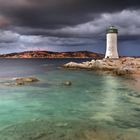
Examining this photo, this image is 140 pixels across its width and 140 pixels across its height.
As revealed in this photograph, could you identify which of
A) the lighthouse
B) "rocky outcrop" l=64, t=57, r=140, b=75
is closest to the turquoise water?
"rocky outcrop" l=64, t=57, r=140, b=75

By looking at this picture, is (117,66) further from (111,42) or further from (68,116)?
(68,116)

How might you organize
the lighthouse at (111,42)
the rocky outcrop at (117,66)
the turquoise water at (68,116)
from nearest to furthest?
the turquoise water at (68,116) → the rocky outcrop at (117,66) → the lighthouse at (111,42)

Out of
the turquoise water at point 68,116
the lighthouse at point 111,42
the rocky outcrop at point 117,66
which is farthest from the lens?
the lighthouse at point 111,42

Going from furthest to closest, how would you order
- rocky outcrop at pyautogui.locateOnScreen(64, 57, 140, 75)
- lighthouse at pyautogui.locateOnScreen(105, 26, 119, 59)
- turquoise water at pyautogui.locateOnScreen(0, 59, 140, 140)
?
1. lighthouse at pyautogui.locateOnScreen(105, 26, 119, 59)
2. rocky outcrop at pyautogui.locateOnScreen(64, 57, 140, 75)
3. turquoise water at pyautogui.locateOnScreen(0, 59, 140, 140)

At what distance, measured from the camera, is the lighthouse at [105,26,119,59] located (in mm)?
71062

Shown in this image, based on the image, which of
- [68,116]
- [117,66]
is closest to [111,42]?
[117,66]

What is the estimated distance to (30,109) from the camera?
786 inches

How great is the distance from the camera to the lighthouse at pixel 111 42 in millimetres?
71062

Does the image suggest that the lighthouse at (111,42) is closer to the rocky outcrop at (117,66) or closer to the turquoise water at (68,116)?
the rocky outcrop at (117,66)

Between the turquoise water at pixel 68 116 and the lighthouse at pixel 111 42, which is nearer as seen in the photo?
the turquoise water at pixel 68 116

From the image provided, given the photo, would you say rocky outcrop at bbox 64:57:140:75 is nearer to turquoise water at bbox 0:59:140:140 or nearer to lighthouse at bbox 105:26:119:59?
lighthouse at bbox 105:26:119:59

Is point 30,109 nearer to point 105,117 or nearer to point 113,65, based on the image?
point 105,117

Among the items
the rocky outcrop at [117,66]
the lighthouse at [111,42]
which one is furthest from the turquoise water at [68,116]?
the lighthouse at [111,42]

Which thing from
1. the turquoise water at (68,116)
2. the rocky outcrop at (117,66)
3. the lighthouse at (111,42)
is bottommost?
the turquoise water at (68,116)
